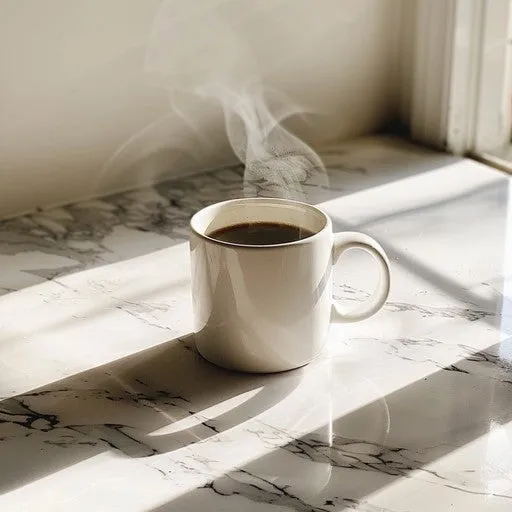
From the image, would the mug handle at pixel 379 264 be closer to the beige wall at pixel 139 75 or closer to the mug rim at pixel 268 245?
the mug rim at pixel 268 245

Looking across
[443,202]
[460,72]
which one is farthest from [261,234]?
[460,72]

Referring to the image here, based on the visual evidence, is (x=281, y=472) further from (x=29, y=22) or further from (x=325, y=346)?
(x=29, y=22)

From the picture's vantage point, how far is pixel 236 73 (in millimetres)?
1295

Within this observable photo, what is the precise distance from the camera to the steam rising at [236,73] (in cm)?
121

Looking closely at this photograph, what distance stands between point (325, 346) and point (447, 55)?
61 centimetres

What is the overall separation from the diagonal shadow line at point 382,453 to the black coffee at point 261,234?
0.15m

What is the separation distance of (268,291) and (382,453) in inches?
5.9

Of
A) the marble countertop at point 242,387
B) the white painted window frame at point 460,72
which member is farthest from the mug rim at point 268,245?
the white painted window frame at point 460,72

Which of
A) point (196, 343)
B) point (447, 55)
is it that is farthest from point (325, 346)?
point (447, 55)

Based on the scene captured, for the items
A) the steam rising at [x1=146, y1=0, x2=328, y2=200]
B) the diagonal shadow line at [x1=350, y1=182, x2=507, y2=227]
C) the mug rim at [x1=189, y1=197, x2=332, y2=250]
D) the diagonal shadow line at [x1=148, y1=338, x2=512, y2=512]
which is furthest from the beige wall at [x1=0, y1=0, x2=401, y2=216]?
the diagonal shadow line at [x1=148, y1=338, x2=512, y2=512]

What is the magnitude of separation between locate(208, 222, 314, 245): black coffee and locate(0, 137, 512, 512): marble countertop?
4.2 inches

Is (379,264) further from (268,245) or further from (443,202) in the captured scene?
(443,202)

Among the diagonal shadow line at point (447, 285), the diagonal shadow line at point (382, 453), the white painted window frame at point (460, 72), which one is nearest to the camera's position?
the diagonal shadow line at point (382, 453)

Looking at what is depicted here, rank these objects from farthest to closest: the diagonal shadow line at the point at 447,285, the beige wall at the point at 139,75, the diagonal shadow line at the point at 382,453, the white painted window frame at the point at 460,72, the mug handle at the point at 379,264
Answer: the white painted window frame at the point at 460,72 → the beige wall at the point at 139,75 → the diagonal shadow line at the point at 447,285 → the mug handle at the point at 379,264 → the diagonal shadow line at the point at 382,453
